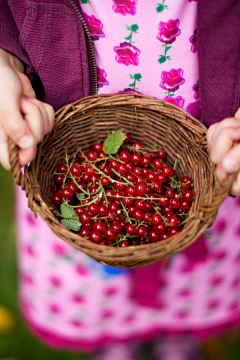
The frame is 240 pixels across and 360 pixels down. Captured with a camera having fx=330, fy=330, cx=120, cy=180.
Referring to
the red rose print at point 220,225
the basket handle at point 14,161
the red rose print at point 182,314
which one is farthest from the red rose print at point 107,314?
the basket handle at point 14,161

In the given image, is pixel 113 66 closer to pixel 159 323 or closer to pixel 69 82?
pixel 69 82

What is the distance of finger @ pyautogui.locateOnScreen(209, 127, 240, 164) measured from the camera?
0.64m

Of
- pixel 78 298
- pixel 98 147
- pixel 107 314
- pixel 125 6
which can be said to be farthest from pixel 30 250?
pixel 125 6

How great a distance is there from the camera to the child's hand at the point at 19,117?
2.09 ft

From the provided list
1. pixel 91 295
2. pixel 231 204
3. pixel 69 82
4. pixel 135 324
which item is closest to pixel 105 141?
pixel 69 82

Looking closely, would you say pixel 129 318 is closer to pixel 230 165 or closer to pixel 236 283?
pixel 236 283

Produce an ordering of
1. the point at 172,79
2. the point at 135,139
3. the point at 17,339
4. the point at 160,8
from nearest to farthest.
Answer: the point at 160,8 < the point at 172,79 < the point at 135,139 < the point at 17,339

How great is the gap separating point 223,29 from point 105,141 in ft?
1.27

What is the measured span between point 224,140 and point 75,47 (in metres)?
0.40

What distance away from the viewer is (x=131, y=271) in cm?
106

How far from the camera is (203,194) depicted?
78 cm

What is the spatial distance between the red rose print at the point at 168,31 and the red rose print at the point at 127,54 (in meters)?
0.07

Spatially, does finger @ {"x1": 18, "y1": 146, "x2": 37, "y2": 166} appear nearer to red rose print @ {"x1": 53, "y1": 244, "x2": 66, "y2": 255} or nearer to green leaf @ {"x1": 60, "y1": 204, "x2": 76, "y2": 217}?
green leaf @ {"x1": 60, "y1": 204, "x2": 76, "y2": 217}

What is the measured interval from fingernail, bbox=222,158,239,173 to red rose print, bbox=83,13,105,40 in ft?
1.38
